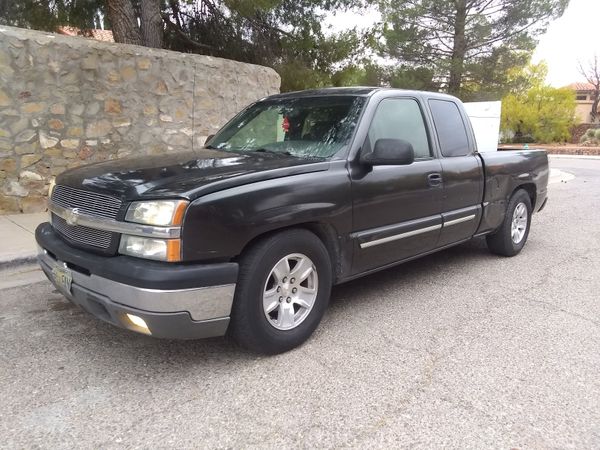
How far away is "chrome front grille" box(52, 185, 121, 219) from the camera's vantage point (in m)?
2.93

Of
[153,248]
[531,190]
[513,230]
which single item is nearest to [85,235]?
[153,248]

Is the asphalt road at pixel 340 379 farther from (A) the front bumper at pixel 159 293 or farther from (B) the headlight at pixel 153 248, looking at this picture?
(B) the headlight at pixel 153 248

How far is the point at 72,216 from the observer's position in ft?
10.4

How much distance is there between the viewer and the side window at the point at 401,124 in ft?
13.2

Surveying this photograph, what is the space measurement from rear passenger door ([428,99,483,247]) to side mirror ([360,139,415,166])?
3.47 ft

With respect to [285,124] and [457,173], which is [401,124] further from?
[285,124]

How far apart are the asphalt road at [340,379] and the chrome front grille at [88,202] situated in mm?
962

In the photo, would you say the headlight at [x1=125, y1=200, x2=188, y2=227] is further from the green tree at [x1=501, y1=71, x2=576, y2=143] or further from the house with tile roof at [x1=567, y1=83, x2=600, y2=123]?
the house with tile roof at [x1=567, y1=83, x2=600, y2=123]

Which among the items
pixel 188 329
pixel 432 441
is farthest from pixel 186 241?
pixel 432 441

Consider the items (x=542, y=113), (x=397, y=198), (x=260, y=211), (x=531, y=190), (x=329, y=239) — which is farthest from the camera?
(x=542, y=113)

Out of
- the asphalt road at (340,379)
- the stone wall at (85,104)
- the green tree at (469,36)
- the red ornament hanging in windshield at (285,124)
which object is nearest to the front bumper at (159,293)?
the asphalt road at (340,379)

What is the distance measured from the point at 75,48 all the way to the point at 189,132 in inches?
84.3

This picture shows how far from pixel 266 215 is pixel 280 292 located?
0.55 m

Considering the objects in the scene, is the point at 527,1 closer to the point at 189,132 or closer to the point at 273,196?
the point at 189,132
